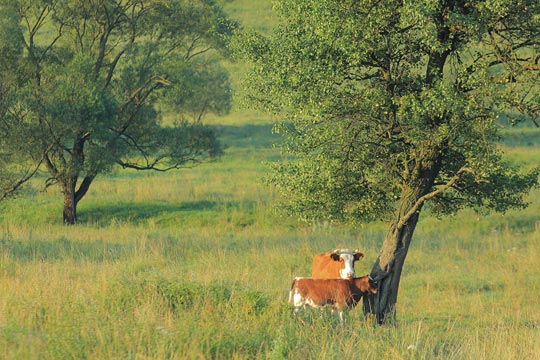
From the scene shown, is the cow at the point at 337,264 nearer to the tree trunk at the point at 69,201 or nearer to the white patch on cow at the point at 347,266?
the white patch on cow at the point at 347,266

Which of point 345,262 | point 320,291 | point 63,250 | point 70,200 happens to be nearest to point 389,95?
point 345,262

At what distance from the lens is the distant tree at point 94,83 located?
29.8m

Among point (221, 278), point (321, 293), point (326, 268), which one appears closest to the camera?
point (321, 293)

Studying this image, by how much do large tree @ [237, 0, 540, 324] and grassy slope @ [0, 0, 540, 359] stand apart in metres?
1.61

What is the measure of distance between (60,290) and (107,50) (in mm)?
22285

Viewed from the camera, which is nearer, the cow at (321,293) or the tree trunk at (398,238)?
the cow at (321,293)

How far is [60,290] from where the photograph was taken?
44.2 ft

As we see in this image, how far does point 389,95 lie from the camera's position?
51.2 feet

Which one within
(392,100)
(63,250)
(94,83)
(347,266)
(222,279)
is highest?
(94,83)

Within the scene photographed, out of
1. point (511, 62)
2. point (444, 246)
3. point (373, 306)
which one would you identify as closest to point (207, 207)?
point (444, 246)

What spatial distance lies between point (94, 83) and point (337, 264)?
57.7 ft

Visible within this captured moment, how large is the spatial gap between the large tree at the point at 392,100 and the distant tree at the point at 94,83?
46.5 feet

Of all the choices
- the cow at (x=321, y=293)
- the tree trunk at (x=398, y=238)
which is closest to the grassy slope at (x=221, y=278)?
the cow at (x=321, y=293)

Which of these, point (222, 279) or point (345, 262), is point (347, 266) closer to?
point (345, 262)
